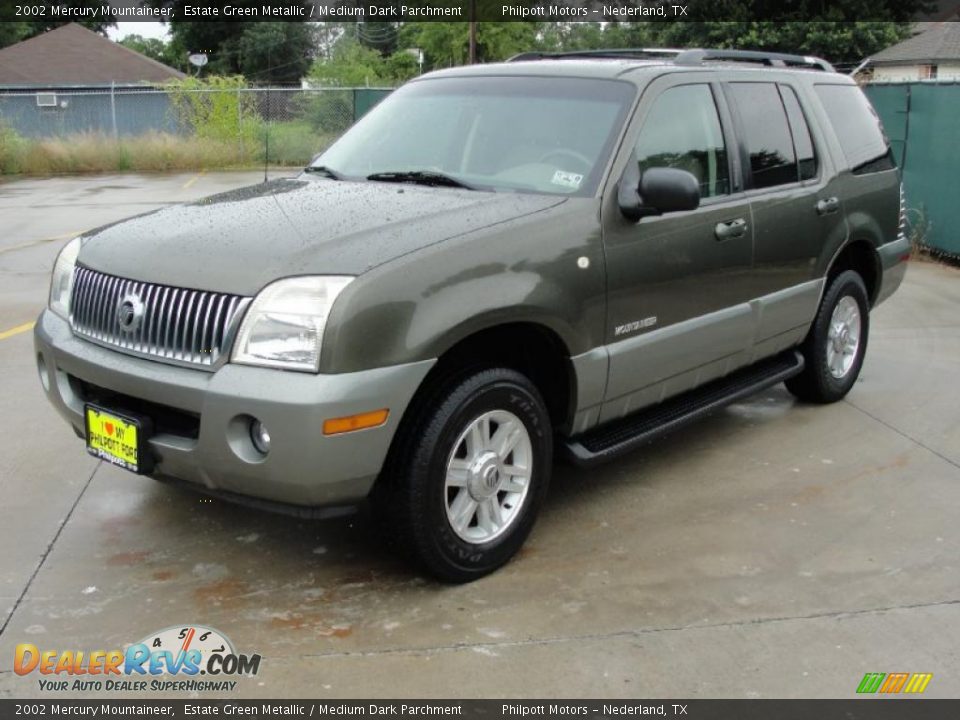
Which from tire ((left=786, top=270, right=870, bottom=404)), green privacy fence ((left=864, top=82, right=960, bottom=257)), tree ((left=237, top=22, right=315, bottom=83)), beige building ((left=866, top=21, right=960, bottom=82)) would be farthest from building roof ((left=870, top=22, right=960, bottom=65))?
tree ((left=237, top=22, right=315, bottom=83))

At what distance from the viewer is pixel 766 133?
17.3 feet

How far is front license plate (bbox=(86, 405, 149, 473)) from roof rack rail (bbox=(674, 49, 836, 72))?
3.01 metres

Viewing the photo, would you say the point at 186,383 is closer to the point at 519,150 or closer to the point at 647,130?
the point at 519,150

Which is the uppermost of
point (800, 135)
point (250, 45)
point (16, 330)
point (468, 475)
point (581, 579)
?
point (250, 45)

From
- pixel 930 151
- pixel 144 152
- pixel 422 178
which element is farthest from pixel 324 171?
pixel 144 152

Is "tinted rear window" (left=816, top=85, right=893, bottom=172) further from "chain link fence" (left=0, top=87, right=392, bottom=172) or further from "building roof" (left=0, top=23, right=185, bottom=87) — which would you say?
"building roof" (left=0, top=23, right=185, bottom=87)

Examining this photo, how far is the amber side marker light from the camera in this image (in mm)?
3258

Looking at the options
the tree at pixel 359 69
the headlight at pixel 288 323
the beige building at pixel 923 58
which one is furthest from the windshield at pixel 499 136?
the tree at pixel 359 69

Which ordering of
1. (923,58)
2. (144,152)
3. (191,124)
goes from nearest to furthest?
(144,152) < (191,124) < (923,58)

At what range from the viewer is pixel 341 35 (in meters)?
75.1

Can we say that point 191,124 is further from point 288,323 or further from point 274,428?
point 274,428

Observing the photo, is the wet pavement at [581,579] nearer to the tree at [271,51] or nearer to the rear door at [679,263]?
the rear door at [679,263]

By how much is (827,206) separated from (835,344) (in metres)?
0.92

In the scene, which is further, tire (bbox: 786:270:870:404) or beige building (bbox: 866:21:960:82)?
beige building (bbox: 866:21:960:82)
